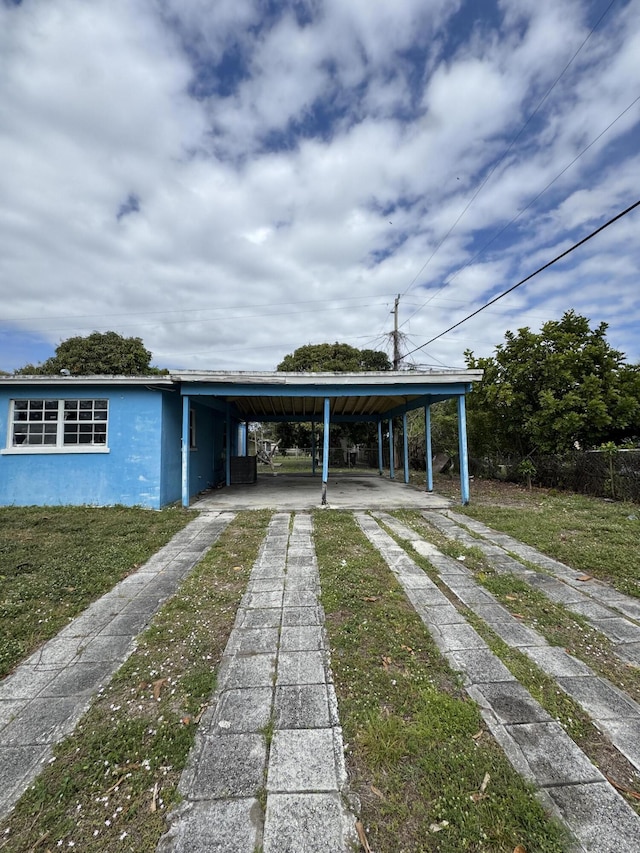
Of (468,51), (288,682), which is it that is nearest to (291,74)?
(468,51)

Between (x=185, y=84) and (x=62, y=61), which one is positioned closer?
(x=62, y=61)

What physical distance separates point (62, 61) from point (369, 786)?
8.80 meters

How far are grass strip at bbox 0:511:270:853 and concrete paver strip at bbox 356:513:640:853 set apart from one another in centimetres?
152

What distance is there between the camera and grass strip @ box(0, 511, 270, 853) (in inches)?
52.9

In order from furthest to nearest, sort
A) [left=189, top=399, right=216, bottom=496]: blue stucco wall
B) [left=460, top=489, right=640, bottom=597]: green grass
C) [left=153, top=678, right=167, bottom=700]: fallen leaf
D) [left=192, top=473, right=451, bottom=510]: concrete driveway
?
1. [left=189, top=399, right=216, bottom=496]: blue stucco wall
2. [left=192, top=473, right=451, bottom=510]: concrete driveway
3. [left=460, top=489, right=640, bottom=597]: green grass
4. [left=153, top=678, right=167, bottom=700]: fallen leaf

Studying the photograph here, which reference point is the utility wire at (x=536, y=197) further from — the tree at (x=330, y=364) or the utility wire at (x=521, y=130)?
the tree at (x=330, y=364)

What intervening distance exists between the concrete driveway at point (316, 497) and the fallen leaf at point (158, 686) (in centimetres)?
527

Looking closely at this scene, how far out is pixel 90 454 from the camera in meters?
7.38

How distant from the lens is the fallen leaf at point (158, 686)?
2.10m

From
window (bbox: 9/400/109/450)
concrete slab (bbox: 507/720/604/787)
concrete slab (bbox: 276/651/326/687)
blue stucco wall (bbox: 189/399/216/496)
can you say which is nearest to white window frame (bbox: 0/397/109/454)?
window (bbox: 9/400/109/450)

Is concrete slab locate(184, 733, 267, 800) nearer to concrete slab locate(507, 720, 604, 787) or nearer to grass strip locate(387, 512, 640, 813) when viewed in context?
concrete slab locate(507, 720, 604, 787)

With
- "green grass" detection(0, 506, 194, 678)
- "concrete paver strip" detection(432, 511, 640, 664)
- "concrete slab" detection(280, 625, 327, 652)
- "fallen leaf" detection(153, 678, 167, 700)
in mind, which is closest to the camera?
"fallen leaf" detection(153, 678, 167, 700)

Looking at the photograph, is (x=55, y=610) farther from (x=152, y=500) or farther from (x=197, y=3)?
(x=197, y=3)

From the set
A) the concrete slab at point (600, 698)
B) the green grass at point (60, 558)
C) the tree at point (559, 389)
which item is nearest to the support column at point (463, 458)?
the tree at point (559, 389)
